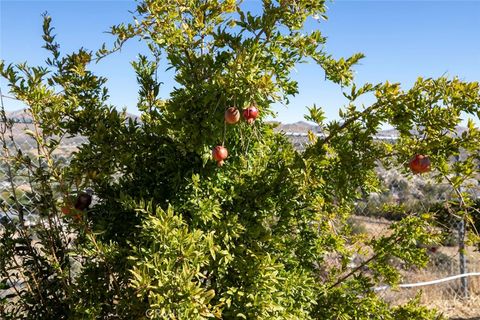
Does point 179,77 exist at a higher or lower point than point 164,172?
higher

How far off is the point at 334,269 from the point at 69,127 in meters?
1.77

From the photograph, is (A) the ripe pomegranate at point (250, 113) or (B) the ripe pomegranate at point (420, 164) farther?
(B) the ripe pomegranate at point (420, 164)

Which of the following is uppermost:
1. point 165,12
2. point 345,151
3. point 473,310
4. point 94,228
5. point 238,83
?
point 165,12

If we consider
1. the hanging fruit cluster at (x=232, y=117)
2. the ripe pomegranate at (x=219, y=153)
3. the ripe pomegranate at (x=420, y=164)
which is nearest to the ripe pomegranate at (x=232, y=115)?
the hanging fruit cluster at (x=232, y=117)

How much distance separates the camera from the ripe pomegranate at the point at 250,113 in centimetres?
172

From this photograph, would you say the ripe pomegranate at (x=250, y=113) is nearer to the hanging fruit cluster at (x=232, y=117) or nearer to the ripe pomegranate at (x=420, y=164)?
the hanging fruit cluster at (x=232, y=117)

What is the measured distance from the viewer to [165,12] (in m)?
2.06

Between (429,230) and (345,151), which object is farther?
(429,230)

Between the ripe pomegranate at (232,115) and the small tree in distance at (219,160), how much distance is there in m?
0.01

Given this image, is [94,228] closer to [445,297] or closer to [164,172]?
[164,172]

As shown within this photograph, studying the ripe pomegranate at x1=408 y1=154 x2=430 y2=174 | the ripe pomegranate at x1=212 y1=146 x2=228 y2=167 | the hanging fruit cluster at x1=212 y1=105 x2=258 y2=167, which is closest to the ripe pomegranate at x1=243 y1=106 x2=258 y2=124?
the hanging fruit cluster at x1=212 y1=105 x2=258 y2=167

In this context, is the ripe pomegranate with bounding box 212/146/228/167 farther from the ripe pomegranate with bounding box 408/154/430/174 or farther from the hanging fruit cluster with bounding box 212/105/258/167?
the ripe pomegranate with bounding box 408/154/430/174

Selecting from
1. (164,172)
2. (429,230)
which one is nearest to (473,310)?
(429,230)

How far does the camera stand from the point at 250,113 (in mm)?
1725
